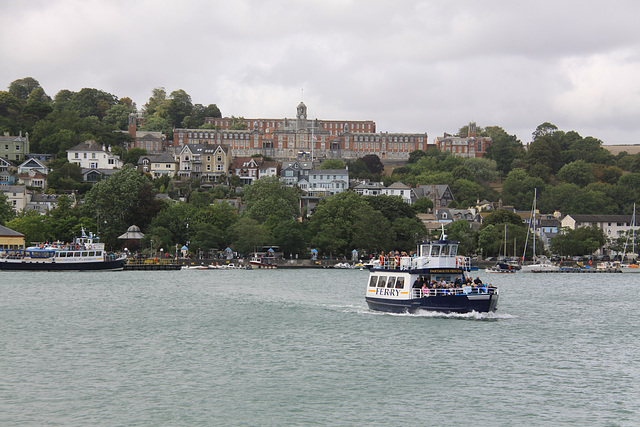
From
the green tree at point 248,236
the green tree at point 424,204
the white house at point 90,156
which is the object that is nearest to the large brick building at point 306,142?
the white house at point 90,156

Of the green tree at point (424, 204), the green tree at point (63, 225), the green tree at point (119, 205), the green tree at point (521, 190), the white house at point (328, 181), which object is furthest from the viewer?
the green tree at point (521, 190)

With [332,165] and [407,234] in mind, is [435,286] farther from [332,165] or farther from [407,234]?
[332,165]

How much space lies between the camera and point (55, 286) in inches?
2598

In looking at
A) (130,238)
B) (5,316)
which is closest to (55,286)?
(5,316)

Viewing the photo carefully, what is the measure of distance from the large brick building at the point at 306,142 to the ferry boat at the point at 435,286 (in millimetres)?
142042

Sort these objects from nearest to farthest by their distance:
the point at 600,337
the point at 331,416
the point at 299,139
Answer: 1. the point at 331,416
2. the point at 600,337
3. the point at 299,139

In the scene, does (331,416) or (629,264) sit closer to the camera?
(331,416)

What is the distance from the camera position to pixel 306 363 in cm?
3341

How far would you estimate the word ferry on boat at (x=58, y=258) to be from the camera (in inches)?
3314

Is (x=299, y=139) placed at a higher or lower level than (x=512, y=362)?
higher

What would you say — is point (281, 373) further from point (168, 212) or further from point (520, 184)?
point (520, 184)

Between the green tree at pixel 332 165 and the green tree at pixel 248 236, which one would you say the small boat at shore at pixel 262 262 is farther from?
the green tree at pixel 332 165

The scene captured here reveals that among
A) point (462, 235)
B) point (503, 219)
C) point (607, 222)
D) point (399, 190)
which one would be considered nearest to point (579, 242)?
point (503, 219)

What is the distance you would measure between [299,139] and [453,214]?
66.1 metres
